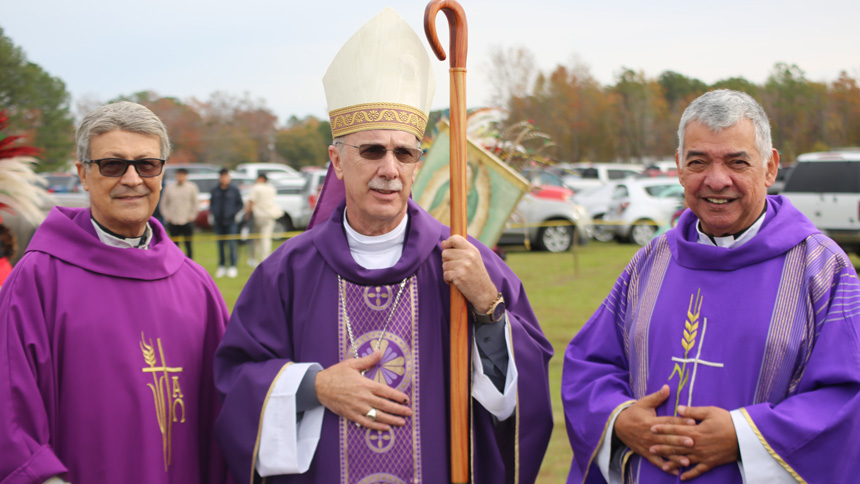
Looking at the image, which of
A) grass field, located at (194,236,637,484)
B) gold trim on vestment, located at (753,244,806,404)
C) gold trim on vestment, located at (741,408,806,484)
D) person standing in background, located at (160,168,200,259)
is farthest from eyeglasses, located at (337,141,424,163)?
person standing in background, located at (160,168,200,259)

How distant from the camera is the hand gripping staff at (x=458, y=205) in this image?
2615mm

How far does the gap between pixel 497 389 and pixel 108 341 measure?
4.29 feet

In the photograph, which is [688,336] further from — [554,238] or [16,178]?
[554,238]

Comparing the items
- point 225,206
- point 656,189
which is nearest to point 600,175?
point 656,189

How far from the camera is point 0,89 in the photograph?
5.68 m

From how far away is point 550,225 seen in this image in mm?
15914

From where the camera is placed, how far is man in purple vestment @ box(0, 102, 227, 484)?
2445mm

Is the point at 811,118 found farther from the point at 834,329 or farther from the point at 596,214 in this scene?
the point at 834,329

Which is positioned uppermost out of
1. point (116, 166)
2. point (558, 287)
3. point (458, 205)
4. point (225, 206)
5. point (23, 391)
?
point (116, 166)

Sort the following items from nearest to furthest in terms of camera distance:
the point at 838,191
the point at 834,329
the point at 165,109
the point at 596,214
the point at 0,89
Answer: the point at 834,329, the point at 0,89, the point at 838,191, the point at 596,214, the point at 165,109

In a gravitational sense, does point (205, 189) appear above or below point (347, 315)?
below

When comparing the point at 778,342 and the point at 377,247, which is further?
the point at 377,247

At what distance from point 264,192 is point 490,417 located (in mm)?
10992

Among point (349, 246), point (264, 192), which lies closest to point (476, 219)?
point (349, 246)
